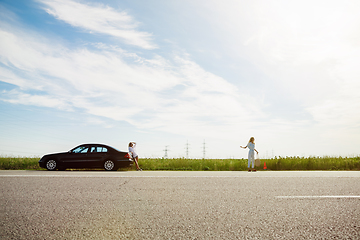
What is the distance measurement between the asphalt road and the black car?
25.9ft

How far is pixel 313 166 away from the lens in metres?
17.9

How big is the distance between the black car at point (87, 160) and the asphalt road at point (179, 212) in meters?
7.91

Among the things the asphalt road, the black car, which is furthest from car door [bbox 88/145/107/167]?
the asphalt road

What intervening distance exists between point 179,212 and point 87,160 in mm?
12115

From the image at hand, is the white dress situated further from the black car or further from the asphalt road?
the asphalt road

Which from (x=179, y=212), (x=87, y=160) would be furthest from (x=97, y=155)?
(x=179, y=212)

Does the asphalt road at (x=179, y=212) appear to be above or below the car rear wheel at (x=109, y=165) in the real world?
below

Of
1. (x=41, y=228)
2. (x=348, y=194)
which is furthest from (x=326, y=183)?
(x=41, y=228)

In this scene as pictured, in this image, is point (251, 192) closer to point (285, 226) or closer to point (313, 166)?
point (285, 226)

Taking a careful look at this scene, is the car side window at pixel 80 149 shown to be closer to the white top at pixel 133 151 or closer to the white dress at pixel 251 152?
the white top at pixel 133 151

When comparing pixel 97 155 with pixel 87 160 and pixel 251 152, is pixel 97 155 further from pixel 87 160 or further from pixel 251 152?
pixel 251 152

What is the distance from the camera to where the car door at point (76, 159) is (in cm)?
1601

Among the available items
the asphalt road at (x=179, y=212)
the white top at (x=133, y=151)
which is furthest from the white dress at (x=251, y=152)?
the asphalt road at (x=179, y=212)

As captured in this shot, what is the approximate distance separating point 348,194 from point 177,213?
4580 mm
